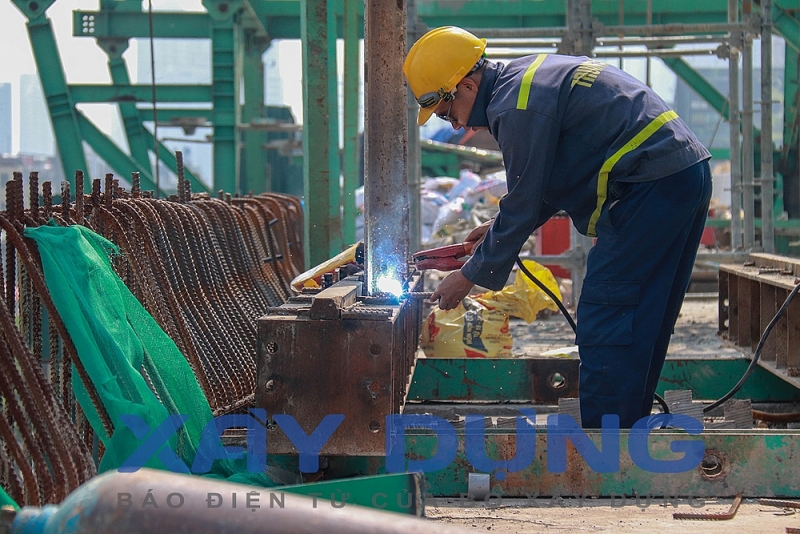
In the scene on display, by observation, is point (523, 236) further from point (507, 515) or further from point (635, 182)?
point (507, 515)

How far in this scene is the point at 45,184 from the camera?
12.3 ft

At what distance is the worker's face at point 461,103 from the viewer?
153 inches

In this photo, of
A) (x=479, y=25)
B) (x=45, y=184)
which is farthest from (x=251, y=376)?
(x=479, y=25)

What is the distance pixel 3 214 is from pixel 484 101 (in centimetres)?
200

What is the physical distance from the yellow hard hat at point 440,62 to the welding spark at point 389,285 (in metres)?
0.80

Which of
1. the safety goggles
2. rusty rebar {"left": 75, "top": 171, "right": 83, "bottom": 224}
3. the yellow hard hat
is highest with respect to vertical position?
the yellow hard hat

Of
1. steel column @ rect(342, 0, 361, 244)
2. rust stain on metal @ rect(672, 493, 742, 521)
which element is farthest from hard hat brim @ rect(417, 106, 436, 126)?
steel column @ rect(342, 0, 361, 244)

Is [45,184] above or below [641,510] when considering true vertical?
above

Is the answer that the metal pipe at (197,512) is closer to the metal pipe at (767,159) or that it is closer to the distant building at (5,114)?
the metal pipe at (767,159)

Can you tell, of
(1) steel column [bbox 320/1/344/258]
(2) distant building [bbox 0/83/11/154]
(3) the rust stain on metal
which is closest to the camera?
(3) the rust stain on metal

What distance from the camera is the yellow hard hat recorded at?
381 centimetres

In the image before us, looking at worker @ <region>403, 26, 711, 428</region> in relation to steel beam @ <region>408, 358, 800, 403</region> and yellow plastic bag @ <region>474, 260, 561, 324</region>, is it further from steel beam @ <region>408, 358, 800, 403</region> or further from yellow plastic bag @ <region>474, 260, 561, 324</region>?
yellow plastic bag @ <region>474, 260, 561, 324</region>

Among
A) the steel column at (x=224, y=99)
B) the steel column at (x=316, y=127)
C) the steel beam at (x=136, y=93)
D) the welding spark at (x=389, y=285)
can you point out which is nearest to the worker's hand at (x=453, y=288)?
the welding spark at (x=389, y=285)

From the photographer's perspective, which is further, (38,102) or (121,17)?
(38,102)
